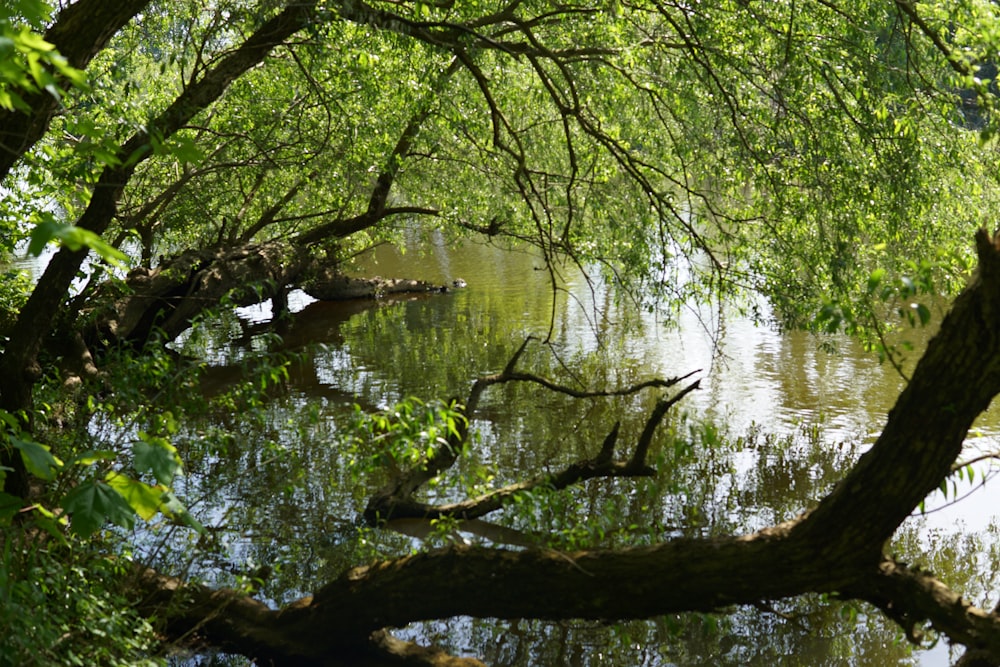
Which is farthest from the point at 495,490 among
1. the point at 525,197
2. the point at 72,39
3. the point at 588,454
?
the point at 72,39

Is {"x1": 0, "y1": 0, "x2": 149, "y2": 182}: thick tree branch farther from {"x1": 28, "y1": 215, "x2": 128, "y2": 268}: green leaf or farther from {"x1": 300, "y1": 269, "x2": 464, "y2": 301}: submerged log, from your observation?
{"x1": 300, "y1": 269, "x2": 464, "y2": 301}: submerged log

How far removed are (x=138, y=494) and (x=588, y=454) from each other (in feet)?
20.9

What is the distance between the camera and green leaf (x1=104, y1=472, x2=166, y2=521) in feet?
7.71

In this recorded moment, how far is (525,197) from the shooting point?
659cm

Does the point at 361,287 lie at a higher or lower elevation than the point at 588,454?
higher

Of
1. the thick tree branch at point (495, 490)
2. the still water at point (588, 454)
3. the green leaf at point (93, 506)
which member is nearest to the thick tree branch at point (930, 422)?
the still water at point (588, 454)

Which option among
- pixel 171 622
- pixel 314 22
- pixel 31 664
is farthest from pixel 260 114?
pixel 31 664

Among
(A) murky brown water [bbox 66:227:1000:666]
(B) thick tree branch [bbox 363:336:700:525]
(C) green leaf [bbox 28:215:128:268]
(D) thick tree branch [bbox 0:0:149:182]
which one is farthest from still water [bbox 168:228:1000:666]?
(C) green leaf [bbox 28:215:128:268]

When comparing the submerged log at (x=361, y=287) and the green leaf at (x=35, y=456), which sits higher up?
the submerged log at (x=361, y=287)

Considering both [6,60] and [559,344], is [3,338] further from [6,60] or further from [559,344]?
[559,344]

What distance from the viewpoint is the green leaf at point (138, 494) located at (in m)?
2.35

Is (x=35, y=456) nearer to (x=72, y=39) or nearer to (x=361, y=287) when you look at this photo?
(x=72, y=39)

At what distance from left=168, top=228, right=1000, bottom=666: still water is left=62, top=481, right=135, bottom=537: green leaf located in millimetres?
2868

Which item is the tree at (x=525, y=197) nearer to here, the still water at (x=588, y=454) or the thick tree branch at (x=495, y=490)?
the thick tree branch at (x=495, y=490)
